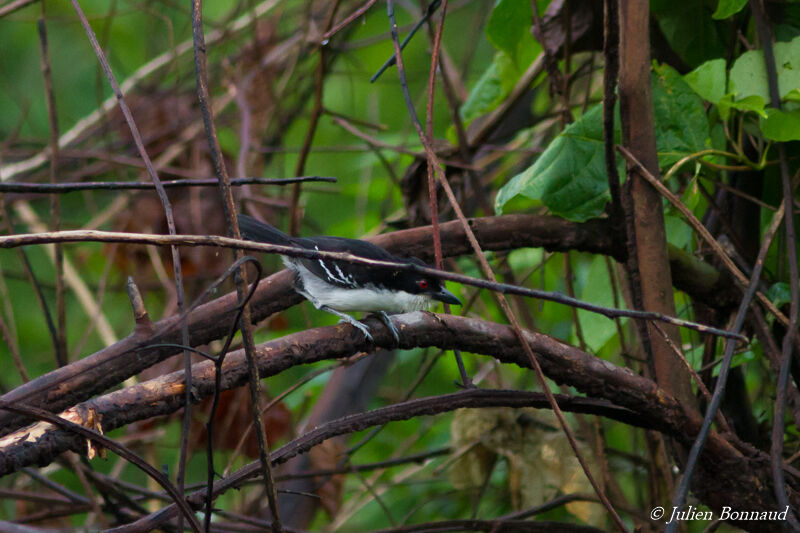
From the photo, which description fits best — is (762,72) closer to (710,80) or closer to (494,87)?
(710,80)

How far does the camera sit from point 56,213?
2684mm

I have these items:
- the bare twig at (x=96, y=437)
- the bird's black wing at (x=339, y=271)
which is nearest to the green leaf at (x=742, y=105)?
the bird's black wing at (x=339, y=271)

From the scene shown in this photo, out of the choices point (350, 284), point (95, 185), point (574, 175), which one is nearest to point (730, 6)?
point (574, 175)

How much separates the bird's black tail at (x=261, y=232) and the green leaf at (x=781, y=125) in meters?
1.63

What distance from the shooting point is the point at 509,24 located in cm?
287

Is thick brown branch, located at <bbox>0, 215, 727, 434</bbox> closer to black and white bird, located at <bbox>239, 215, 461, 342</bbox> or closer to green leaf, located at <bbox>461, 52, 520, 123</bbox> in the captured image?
black and white bird, located at <bbox>239, 215, 461, 342</bbox>

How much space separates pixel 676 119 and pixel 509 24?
760 millimetres

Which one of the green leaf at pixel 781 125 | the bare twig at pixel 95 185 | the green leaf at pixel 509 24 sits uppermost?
the green leaf at pixel 509 24

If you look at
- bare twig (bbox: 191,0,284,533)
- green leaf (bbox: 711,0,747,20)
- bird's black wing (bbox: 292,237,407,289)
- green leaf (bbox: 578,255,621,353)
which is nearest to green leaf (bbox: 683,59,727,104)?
green leaf (bbox: 711,0,747,20)

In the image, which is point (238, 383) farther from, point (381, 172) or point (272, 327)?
point (381, 172)

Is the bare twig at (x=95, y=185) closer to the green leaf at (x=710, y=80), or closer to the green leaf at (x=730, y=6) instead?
the green leaf at (x=710, y=80)

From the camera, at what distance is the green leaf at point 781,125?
226cm

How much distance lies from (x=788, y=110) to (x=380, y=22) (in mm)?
4647

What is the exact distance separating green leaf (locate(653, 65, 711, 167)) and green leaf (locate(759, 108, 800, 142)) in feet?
0.62
